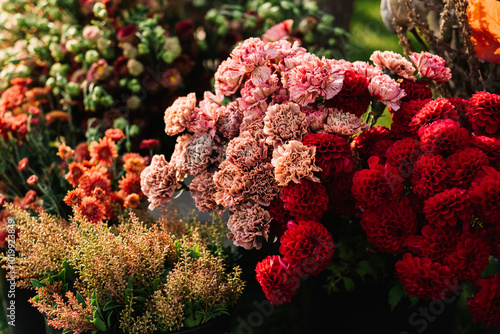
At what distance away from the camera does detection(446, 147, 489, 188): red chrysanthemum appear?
1.33 meters

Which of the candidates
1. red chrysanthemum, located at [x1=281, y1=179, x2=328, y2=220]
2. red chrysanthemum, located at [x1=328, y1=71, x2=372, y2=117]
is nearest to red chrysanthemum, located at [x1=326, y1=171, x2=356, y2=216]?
red chrysanthemum, located at [x1=281, y1=179, x2=328, y2=220]

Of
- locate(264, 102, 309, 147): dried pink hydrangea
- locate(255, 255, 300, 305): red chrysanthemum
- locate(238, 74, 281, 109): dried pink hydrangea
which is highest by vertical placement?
locate(238, 74, 281, 109): dried pink hydrangea

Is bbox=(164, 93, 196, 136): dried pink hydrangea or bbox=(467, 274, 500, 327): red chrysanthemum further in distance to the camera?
bbox=(164, 93, 196, 136): dried pink hydrangea

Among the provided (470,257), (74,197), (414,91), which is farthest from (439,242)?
(74,197)

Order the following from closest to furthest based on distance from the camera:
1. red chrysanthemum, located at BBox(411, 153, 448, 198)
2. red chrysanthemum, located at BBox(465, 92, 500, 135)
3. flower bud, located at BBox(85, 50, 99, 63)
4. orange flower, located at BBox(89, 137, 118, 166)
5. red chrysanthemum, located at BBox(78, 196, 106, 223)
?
red chrysanthemum, located at BBox(411, 153, 448, 198) < red chrysanthemum, located at BBox(465, 92, 500, 135) < red chrysanthemum, located at BBox(78, 196, 106, 223) < orange flower, located at BBox(89, 137, 118, 166) < flower bud, located at BBox(85, 50, 99, 63)

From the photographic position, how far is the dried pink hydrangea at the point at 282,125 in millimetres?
1498

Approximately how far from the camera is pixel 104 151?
2072mm

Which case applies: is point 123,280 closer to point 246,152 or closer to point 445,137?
point 246,152

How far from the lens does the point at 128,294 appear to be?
1481 mm

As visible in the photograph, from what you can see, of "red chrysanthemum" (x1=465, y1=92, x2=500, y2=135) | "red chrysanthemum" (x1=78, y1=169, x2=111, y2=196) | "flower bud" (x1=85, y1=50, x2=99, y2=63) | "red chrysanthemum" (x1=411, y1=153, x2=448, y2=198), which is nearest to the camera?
"red chrysanthemum" (x1=411, y1=153, x2=448, y2=198)

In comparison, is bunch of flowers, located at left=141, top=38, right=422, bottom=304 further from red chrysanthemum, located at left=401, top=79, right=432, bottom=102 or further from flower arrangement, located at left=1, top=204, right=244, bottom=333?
flower arrangement, located at left=1, top=204, right=244, bottom=333

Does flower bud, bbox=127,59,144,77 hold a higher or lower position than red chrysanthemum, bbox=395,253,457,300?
lower

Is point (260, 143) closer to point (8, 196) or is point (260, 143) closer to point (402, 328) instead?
point (402, 328)

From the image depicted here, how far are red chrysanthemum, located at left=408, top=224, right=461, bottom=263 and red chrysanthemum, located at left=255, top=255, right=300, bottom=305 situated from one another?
1.24 ft
